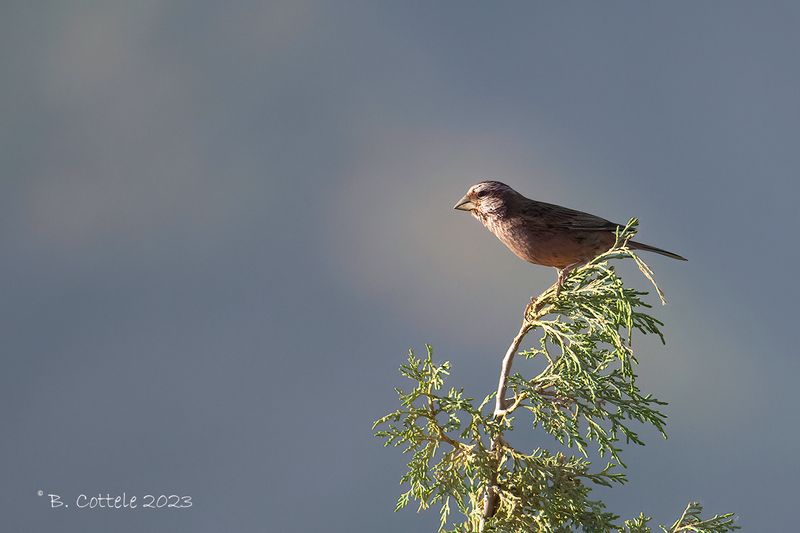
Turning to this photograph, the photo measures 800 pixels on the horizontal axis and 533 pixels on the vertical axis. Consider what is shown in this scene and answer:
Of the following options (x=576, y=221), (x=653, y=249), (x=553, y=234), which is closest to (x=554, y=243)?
(x=553, y=234)

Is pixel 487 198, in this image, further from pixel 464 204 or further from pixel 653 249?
pixel 653 249

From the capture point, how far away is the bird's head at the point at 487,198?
7879 millimetres

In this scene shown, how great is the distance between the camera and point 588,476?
604 cm

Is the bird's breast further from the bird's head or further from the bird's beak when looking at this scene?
the bird's beak

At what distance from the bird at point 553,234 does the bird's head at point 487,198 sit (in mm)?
54

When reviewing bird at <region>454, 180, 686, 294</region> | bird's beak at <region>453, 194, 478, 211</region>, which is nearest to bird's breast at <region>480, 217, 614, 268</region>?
bird at <region>454, 180, 686, 294</region>

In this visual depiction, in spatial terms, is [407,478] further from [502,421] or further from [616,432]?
[616,432]

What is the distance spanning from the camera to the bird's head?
788cm

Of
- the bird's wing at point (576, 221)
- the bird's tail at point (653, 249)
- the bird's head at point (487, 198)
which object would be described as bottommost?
the bird's tail at point (653, 249)

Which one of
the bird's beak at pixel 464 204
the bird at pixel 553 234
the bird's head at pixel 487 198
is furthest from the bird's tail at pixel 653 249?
the bird's beak at pixel 464 204

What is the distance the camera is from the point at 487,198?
8.04m

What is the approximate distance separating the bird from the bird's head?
0.05 metres

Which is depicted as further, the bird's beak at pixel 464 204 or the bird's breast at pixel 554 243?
the bird's beak at pixel 464 204

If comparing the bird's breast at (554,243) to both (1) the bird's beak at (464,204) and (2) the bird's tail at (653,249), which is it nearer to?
(2) the bird's tail at (653,249)
